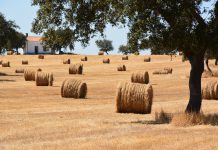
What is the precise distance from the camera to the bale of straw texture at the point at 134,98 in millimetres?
22312

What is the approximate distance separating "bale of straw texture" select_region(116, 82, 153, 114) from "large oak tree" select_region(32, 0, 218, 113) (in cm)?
267

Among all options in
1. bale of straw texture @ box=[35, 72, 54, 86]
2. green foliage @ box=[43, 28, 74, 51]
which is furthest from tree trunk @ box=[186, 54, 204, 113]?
bale of straw texture @ box=[35, 72, 54, 86]

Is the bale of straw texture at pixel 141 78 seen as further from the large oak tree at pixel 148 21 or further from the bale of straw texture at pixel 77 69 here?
the large oak tree at pixel 148 21

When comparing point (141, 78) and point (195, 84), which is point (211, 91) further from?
point (141, 78)

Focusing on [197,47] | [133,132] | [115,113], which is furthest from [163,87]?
[133,132]

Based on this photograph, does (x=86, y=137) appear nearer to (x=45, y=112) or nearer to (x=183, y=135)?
(x=183, y=135)

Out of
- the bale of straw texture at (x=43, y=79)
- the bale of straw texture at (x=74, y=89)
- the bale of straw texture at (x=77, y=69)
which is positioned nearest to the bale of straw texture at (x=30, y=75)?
the bale of straw texture at (x=43, y=79)

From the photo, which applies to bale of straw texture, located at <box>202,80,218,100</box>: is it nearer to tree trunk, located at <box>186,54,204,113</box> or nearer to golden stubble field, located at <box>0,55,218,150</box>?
golden stubble field, located at <box>0,55,218,150</box>

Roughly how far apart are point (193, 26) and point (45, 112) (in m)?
7.87

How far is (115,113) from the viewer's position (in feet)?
75.4

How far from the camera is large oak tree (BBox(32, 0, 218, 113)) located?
1861cm

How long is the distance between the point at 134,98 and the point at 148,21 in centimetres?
477

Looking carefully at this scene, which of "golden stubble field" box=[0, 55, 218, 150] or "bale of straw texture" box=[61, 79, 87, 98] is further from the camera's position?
"bale of straw texture" box=[61, 79, 87, 98]

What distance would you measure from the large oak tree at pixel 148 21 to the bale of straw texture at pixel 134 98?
2.67 metres
